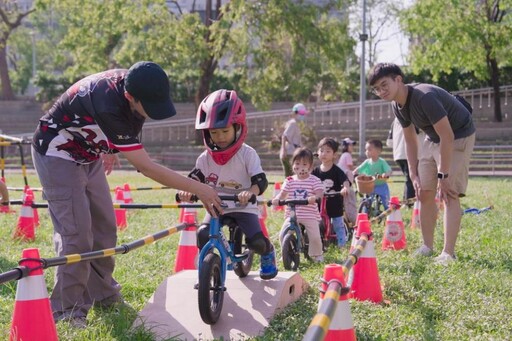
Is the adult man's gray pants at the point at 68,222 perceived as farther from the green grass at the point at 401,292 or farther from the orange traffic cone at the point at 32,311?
the orange traffic cone at the point at 32,311

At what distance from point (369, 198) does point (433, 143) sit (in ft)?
11.5

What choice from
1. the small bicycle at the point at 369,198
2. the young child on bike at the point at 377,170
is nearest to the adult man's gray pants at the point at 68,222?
the small bicycle at the point at 369,198

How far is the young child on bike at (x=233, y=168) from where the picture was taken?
5.32m

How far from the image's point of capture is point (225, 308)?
5.23 m

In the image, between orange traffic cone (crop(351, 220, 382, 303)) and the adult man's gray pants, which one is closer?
the adult man's gray pants

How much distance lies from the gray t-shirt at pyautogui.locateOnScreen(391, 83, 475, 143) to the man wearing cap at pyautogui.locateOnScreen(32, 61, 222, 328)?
120 inches

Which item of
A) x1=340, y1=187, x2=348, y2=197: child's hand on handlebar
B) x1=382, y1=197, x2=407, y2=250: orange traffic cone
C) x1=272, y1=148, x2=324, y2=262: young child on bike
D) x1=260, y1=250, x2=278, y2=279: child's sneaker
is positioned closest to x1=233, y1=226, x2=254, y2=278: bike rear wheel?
x1=260, y1=250, x2=278, y2=279: child's sneaker

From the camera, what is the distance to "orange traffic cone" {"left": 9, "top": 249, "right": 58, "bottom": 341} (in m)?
4.40

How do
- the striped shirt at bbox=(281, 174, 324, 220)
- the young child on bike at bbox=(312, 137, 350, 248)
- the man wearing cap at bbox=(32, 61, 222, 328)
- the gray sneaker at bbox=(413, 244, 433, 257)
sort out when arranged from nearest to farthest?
the man wearing cap at bbox=(32, 61, 222, 328) → the gray sneaker at bbox=(413, 244, 433, 257) → the striped shirt at bbox=(281, 174, 324, 220) → the young child on bike at bbox=(312, 137, 350, 248)

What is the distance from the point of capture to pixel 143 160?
4.78 meters

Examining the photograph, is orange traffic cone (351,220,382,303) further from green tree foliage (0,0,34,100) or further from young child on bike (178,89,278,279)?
green tree foliage (0,0,34,100)

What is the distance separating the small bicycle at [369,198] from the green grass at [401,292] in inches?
22.0

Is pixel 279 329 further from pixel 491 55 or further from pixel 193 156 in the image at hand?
pixel 491 55

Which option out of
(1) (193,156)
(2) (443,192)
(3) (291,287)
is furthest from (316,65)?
(3) (291,287)
